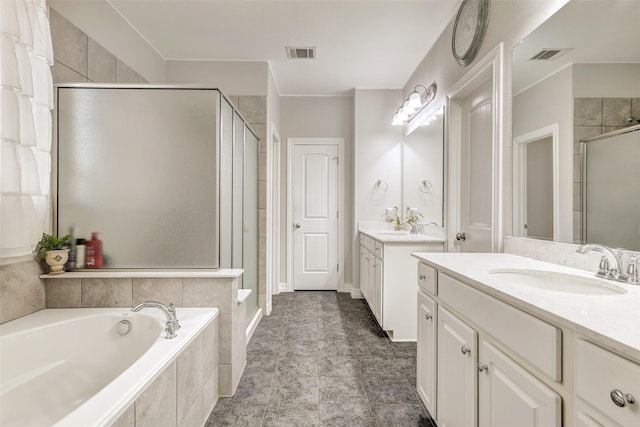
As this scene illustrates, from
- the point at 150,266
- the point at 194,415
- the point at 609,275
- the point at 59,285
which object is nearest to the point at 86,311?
the point at 59,285

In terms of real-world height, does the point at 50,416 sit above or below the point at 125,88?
below

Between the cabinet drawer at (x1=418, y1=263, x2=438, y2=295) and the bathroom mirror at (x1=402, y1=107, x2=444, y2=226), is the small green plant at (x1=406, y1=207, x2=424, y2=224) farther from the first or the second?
the cabinet drawer at (x1=418, y1=263, x2=438, y2=295)

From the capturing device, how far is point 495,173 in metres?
1.73

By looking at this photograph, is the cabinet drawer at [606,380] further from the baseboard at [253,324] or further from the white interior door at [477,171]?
the baseboard at [253,324]

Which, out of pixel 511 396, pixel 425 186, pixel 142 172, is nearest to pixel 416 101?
pixel 425 186

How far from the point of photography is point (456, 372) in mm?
1180

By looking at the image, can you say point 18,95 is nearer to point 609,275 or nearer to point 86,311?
point 86,311

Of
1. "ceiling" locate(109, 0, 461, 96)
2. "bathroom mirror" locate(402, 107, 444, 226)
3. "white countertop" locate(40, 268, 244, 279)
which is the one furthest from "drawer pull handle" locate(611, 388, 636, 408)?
"ceiling" locate(109, 0, 461, 96)

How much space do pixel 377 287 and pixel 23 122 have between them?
250 centimetres

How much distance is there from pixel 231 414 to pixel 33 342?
3.25ft

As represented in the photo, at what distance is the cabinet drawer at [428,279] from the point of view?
1417mm

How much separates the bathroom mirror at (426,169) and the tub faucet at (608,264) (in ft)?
5.13

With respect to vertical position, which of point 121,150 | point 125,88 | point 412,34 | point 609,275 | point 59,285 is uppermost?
point 412,34

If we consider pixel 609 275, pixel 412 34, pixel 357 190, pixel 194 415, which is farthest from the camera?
pixel 357 190
